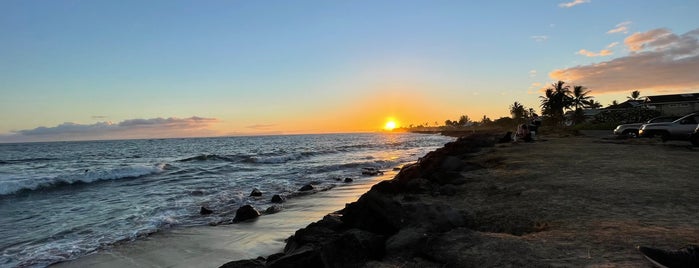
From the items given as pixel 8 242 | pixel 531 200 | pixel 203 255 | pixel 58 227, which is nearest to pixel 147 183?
pixel 58 227

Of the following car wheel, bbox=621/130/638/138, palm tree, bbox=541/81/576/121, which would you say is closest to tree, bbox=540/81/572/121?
palm tree, bbox=541/81/576/121

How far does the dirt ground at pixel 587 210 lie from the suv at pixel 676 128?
1483cm

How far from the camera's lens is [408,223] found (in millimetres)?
6707

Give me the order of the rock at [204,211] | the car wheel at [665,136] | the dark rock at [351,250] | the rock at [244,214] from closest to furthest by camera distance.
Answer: the dark rock at [351,250] < the rock at [244,214] < the rock at [204,211] < the car wheel at [665,136]

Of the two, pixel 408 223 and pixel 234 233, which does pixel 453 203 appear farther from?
pixel 234 233

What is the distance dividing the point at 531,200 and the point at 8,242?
12062mm

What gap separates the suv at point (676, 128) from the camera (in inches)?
972

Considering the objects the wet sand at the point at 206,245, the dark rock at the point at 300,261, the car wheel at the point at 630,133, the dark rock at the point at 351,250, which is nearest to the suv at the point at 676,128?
the car wheel at the point at 630,133

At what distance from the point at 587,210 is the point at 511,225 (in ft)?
5.37

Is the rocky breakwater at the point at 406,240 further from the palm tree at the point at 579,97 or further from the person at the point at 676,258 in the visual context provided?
the palm tree at the point at 579,97

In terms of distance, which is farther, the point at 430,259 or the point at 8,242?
the point at 8,242

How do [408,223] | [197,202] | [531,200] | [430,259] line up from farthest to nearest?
[197,202] < [531,200] < [408,223] < [430,259]

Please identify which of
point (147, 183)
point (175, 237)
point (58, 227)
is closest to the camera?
point (175, 237)

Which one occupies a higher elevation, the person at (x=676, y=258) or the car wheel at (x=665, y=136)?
the car wheel at (x=665, y=136)
